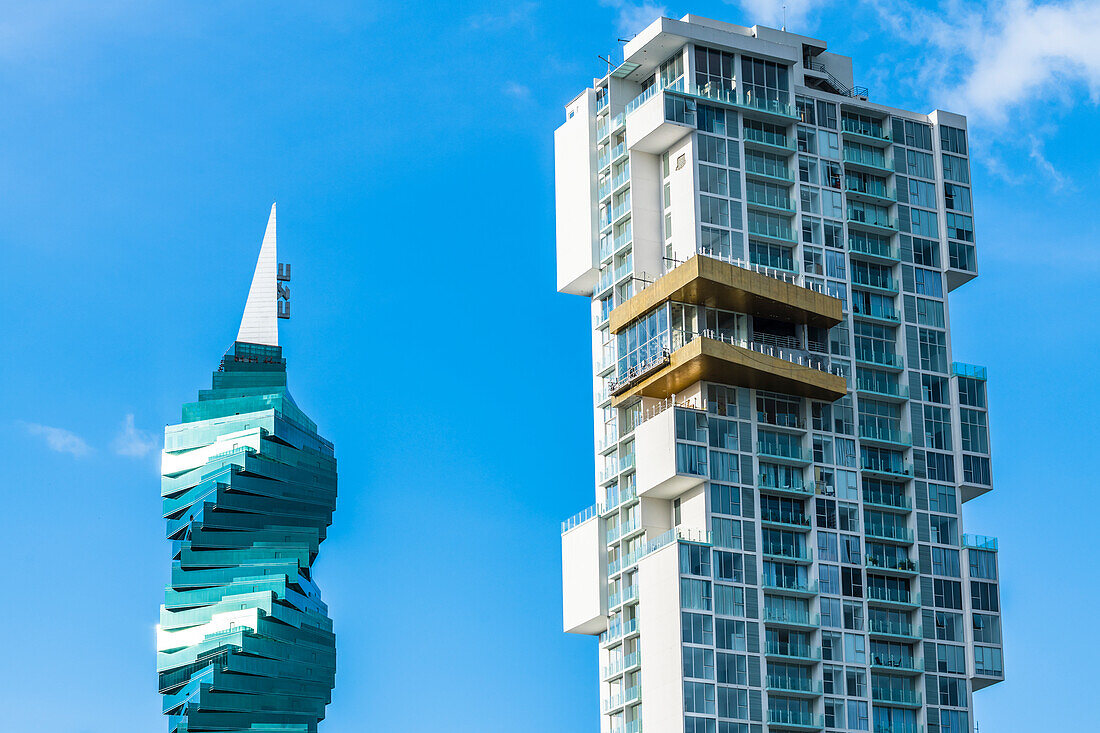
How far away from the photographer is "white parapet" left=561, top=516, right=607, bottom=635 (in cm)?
13988

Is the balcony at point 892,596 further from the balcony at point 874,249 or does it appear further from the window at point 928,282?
the balcony at point 874,249

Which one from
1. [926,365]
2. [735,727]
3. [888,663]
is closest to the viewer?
[735,727]

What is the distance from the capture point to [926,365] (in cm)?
14762

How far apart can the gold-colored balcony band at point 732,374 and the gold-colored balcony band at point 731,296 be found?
399 cm

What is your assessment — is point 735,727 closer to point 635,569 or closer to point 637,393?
point 635,569

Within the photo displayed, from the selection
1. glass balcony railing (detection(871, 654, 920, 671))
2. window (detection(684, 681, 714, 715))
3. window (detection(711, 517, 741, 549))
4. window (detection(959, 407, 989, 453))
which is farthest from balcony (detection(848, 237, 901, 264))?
window (detection(684, 681, 714, 715))

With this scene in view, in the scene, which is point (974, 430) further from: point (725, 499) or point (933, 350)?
point (725, 499)

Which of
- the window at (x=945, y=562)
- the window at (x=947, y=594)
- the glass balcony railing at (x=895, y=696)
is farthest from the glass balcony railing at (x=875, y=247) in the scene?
the glass balcony railing at (x=895, y=696)

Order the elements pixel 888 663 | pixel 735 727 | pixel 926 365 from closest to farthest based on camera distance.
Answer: pixel 735 727 → pixel 888 663 → pixel 926 365

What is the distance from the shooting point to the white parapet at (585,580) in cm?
13988

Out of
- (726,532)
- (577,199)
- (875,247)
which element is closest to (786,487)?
(726,532)

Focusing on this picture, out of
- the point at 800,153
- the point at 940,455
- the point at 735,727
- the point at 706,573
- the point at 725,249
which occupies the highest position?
the point at 800,153

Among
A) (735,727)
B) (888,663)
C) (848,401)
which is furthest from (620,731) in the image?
(848,401)

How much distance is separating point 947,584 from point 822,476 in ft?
40.3
